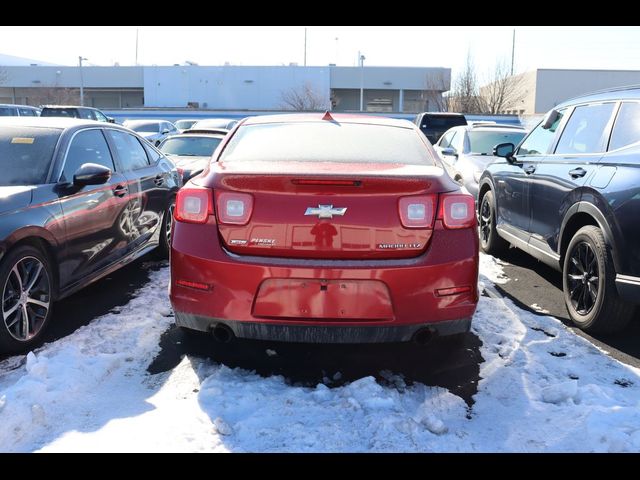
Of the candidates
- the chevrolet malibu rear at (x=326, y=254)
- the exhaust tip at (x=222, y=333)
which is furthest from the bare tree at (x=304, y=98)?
the exhaust tip at (x=222, y=333)

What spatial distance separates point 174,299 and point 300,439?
1.16 metres

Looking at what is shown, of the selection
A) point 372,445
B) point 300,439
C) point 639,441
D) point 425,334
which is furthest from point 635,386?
point 300,439

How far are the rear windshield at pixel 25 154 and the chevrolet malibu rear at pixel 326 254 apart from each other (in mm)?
1673

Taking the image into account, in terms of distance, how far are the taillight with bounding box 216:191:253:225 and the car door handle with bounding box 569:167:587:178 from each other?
2.83m

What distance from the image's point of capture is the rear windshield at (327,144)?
11.5 ft

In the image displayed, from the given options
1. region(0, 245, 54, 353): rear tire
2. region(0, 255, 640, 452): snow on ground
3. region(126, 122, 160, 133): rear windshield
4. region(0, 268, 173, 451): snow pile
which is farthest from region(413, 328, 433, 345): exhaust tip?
region(126, 122, 160, 133): rear windshield

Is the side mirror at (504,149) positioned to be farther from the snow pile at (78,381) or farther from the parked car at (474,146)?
the snow pile at (78,381)

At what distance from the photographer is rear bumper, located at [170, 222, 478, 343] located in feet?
9.83

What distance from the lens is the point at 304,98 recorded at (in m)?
50.7

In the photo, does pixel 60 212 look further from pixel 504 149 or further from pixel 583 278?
pixel 504 149

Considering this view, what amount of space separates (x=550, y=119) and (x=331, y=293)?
12.6 feet

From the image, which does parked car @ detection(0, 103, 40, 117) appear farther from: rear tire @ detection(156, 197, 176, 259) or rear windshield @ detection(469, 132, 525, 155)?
rear windshield @ detection(469, 132, 525, 155)
